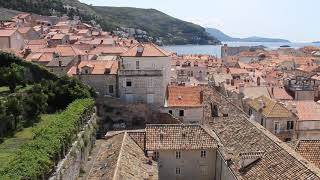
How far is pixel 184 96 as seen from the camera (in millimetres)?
53188

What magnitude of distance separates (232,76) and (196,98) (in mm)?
42022

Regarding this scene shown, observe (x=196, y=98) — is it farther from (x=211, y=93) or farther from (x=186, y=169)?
(x=186, y=169)

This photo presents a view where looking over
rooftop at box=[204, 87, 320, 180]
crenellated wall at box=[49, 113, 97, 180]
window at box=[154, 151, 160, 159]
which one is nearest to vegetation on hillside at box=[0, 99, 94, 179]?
crenellated wall at box=[49, 113, 97, 180]

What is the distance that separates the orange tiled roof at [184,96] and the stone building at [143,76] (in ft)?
3.50

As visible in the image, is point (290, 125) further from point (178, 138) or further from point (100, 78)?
point (100, 78)

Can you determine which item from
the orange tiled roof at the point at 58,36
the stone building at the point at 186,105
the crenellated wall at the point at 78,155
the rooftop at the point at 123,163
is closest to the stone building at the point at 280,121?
the stone building at the point at 186,105

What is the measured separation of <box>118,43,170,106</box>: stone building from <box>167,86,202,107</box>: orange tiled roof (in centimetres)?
107

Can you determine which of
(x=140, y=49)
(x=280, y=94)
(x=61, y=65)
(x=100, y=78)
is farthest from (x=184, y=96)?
(x=61, y=65)

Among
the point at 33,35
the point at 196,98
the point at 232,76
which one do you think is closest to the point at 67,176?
the point at 196,98

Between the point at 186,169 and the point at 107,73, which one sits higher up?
the point at 107,73

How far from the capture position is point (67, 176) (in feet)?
113

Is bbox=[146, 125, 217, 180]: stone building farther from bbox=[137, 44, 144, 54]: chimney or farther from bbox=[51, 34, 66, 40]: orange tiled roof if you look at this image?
bbox=[51, 34, 66, 40]: orange tiled roof

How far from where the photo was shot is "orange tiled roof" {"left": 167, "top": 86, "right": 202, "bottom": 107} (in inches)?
2060

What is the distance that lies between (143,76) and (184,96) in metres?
5.19
